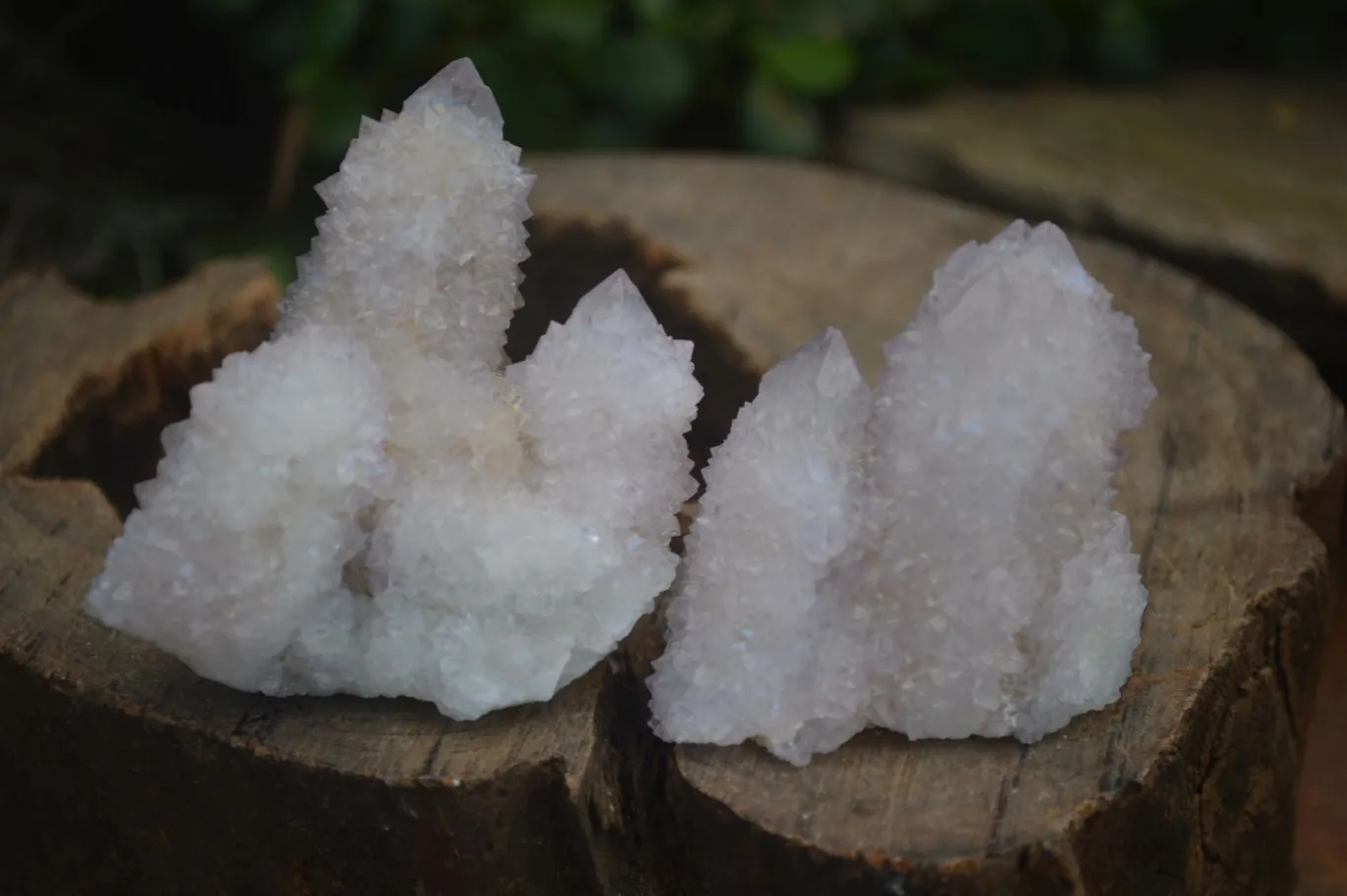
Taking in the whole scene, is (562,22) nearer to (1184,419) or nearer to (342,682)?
(1184,419)

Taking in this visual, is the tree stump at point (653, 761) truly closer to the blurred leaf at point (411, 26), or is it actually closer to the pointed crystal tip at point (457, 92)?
the pointed crystal tip at point (457, 92)

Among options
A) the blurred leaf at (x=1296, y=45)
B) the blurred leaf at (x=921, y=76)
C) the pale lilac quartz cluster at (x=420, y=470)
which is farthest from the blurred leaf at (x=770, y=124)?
the pale lilac quartz cluster at (x=420, y=470)

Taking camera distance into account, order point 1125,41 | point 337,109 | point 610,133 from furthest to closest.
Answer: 1. point 1125,41
2. point 610,133
3. point 337,109

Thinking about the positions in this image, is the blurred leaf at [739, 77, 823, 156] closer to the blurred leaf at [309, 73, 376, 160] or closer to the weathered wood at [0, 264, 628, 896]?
the blurred leaf at [309, 73, 376, 160]

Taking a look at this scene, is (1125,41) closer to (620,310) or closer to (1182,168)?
(1182,168)

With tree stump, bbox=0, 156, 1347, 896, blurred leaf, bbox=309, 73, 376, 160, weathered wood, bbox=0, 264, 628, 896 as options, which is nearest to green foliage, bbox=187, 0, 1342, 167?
blurred leaf, bbox=309, 73, 376, 160

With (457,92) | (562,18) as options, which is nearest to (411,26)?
(562,18)
